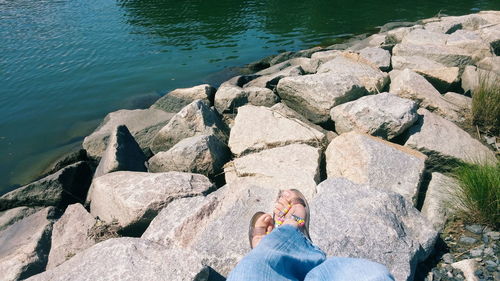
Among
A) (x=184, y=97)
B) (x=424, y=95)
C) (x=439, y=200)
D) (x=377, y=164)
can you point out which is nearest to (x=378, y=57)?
(x=424, y=95)

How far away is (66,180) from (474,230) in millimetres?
5046

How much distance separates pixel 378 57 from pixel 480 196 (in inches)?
196

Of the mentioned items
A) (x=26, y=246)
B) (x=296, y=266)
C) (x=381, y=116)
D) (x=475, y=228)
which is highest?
(x=296, y=266)

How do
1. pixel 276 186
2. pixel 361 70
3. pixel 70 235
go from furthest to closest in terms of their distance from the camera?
1. pixel 361 70
2. pixel 70 235
3. pixel 276 186

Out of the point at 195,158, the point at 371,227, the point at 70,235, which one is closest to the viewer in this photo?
the point at 371,227

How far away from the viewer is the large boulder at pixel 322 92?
558 centimetres

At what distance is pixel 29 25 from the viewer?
49.6ft

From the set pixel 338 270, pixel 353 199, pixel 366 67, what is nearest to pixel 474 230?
pixel 353 199

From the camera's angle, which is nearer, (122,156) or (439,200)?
(439,200)

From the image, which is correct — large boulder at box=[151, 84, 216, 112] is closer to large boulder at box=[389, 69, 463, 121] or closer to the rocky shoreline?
the rocky shoreline

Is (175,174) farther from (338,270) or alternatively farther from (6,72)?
(6,72)

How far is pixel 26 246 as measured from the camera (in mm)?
4141

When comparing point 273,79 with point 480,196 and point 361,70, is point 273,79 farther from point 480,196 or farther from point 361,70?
point 480,196

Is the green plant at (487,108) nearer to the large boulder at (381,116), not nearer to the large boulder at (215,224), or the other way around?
the large boulder at (381,116)
